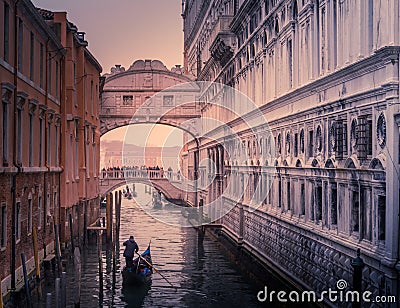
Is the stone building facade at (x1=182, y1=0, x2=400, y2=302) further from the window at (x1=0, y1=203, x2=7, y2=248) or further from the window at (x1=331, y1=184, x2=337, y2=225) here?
the window at (x1=0, y1=203, x2=7, y2=248)

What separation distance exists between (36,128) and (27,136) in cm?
100

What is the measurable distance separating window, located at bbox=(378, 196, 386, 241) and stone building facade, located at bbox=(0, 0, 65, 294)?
16.9 feet

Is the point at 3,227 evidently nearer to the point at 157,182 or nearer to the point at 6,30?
the point at 6,30

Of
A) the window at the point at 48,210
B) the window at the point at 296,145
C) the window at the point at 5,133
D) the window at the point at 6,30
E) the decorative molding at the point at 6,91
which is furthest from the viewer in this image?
the window at the point at 48,210

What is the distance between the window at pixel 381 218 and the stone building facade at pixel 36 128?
16.9 feet

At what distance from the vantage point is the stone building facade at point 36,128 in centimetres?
1180

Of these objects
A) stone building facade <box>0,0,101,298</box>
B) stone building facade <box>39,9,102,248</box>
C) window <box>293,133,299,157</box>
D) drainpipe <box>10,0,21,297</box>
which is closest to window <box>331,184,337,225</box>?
window <box>293,133,299,157</box>

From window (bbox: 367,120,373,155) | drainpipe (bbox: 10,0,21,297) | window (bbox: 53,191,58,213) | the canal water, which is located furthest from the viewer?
window (bbox: 53,191,58,213)

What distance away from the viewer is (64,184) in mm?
17891

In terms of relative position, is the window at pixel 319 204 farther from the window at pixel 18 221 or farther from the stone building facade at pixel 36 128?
the window at pixel 18 221

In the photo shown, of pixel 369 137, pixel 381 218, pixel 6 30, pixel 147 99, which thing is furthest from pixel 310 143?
pixel 147 99

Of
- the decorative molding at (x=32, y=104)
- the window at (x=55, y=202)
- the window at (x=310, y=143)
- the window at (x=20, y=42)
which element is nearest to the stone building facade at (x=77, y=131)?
the window at (x=55, y=202)

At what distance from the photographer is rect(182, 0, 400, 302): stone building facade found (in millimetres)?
8602

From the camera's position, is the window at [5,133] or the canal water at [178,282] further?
the canal water at [178,282]
